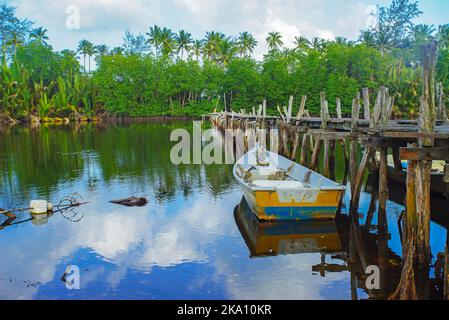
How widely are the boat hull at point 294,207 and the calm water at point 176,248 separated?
0.31m

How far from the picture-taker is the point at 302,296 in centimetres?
871

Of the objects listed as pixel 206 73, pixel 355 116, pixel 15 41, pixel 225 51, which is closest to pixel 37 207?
pixel 355 116

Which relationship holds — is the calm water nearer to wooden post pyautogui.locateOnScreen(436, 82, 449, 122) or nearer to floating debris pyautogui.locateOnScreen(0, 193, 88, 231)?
floating debris pyautogui.locateOnScreen(0, 193, 88, 231)

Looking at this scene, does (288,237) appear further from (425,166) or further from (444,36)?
(444,36)

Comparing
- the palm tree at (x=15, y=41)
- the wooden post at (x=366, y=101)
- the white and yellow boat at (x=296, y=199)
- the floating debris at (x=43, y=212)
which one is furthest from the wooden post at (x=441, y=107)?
the palm tree at (x=15, y=41)

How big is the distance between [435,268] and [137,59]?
237ft

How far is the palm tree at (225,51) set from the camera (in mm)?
79062

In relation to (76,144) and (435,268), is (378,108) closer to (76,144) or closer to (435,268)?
(435,268)

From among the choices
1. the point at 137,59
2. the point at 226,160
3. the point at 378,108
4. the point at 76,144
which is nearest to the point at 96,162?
the point at 226,160

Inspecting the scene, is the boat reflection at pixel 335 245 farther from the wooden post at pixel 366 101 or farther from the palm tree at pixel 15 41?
the palm tree at pixel 15 41

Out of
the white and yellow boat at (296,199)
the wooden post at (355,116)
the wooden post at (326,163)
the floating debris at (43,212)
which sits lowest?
the floating debris at (43,212)

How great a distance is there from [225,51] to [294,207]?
229ft

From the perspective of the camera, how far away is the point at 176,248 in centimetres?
1150

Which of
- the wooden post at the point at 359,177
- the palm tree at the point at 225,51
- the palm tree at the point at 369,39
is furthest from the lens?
the palm tree at the point at 225,51
